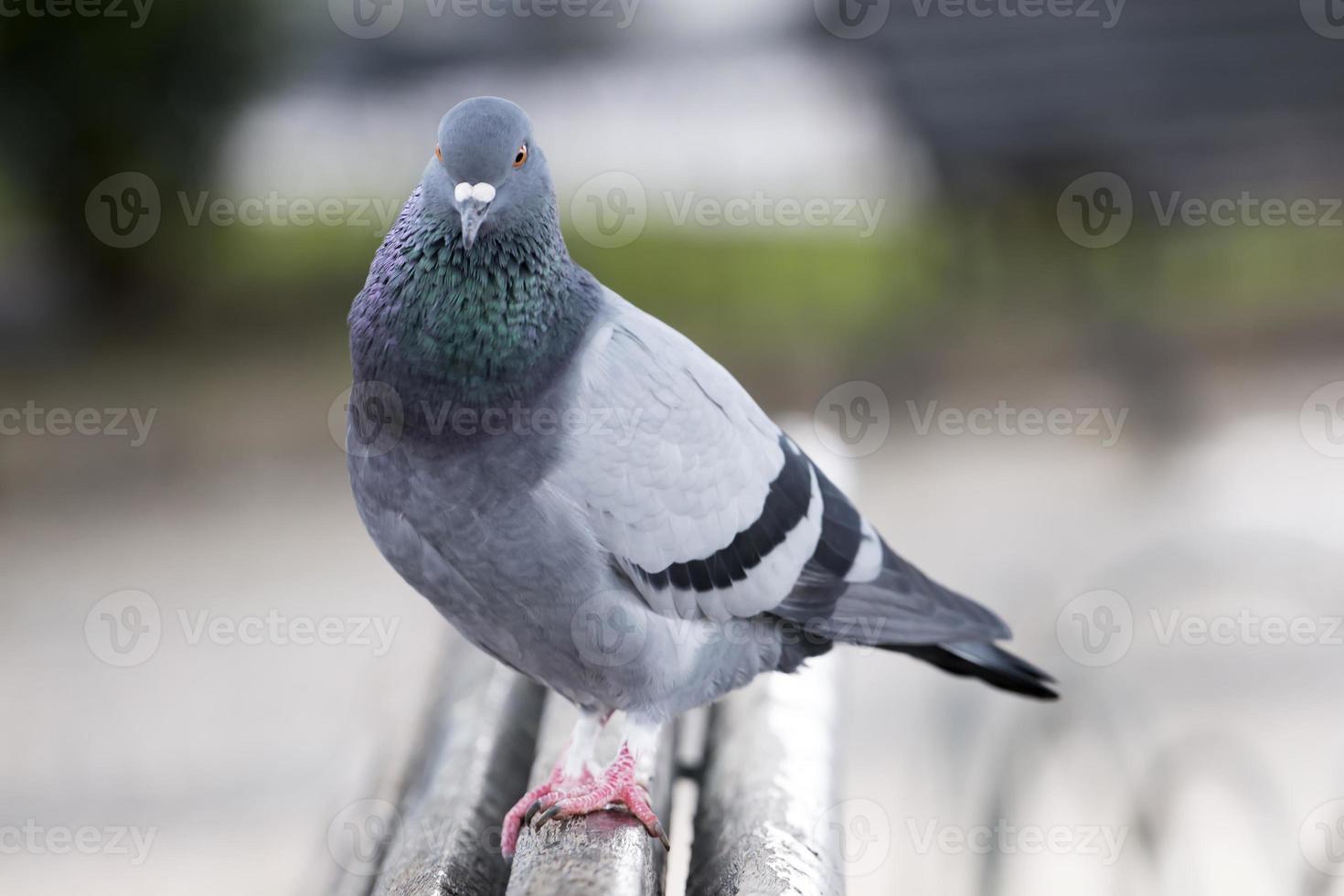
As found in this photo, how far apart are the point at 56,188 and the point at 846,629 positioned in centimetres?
465

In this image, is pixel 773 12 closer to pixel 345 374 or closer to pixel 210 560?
pixel 345 374

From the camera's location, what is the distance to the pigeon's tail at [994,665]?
7.80ft

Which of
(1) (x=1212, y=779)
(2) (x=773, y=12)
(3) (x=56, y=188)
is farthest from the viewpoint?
(2) (x=773, y=12)

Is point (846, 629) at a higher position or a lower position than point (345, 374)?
lower

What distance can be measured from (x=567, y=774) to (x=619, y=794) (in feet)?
0.51

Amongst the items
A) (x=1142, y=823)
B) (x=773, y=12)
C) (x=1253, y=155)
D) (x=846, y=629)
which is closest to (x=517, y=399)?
(x=846, y=629)

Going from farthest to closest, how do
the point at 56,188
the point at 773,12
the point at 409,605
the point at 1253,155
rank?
the point at 773,12, the point at 56,188, the point at 1253,155, the point at 409,605

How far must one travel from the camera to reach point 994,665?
7.83 ft

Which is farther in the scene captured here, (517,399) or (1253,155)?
(1253,155)

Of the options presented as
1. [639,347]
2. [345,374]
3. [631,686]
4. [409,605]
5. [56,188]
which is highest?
[56,188]

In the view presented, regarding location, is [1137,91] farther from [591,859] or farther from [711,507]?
[591,859]

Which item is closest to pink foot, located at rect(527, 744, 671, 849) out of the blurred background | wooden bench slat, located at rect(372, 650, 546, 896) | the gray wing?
wooden bench slat, located at rect(372, 650, 546, 896)

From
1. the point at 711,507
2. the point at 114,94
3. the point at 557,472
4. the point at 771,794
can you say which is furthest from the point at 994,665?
the point at 114,94

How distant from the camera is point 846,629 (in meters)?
2.25
